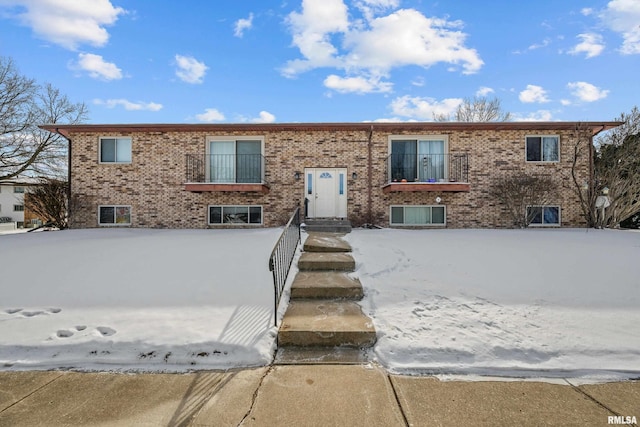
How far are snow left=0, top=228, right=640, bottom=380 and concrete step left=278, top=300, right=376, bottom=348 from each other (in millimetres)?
177

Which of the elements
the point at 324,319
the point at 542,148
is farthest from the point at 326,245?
the point at 542,148

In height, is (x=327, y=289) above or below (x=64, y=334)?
above

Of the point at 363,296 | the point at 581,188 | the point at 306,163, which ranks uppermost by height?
the point at 306,163

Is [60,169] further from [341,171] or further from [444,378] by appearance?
[444,378]

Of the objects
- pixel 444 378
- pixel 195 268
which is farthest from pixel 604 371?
pixel 195 268

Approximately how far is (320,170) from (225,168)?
→ 390cm

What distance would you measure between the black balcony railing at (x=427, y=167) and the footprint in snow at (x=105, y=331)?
9988mm

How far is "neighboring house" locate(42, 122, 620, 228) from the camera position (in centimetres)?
1156

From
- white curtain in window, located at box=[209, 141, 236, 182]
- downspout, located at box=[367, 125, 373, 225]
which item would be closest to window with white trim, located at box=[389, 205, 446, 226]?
downspout, located at box=[367, 125, 373, 225]

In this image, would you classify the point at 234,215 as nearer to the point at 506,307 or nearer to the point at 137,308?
the point at 137,308

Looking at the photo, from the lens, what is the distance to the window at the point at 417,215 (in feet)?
38.5

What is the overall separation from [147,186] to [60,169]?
12.9 metres

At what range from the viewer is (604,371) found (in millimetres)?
2957

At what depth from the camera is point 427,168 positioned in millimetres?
11820
